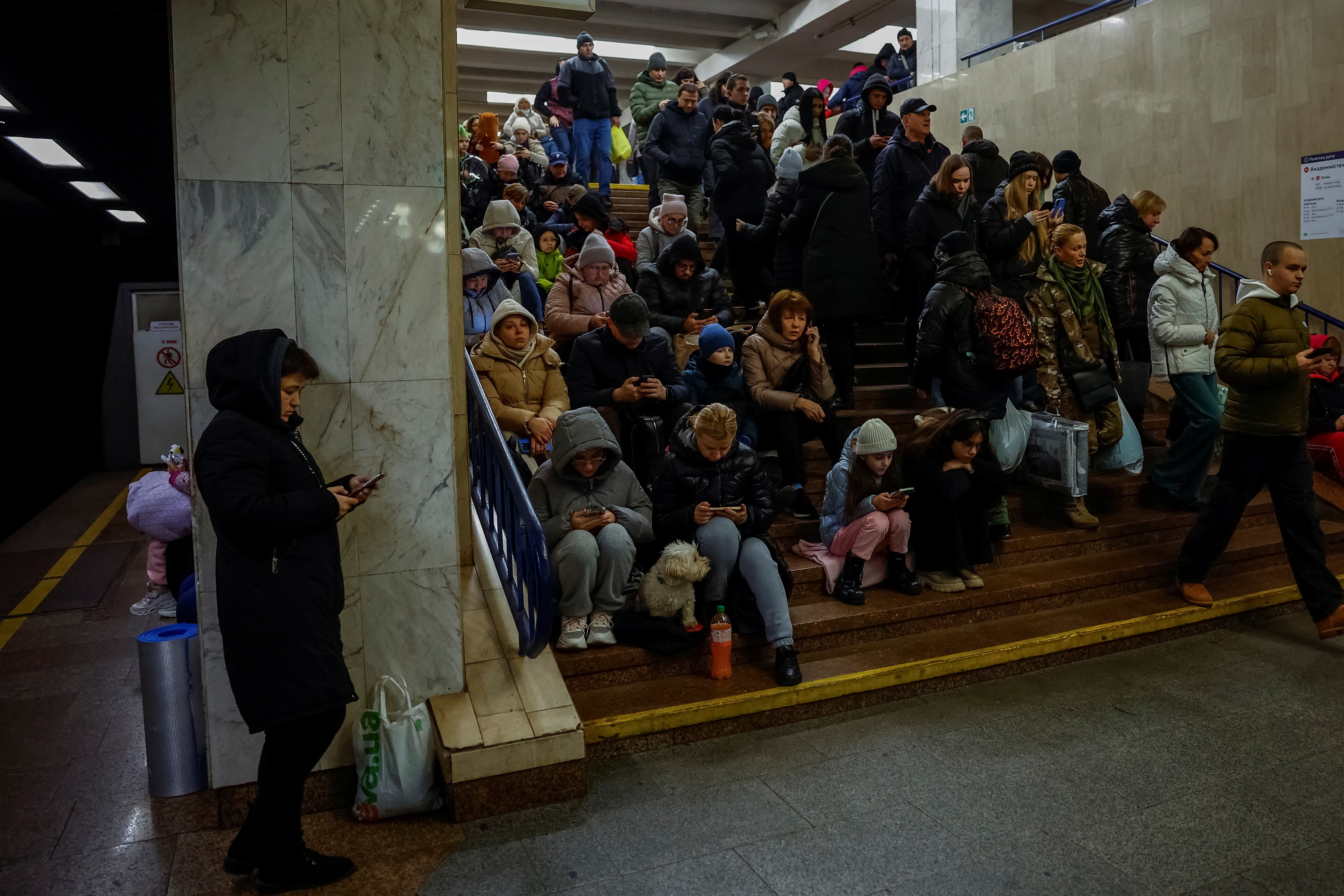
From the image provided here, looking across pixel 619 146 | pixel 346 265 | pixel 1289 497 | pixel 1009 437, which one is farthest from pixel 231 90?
pixel 619 146

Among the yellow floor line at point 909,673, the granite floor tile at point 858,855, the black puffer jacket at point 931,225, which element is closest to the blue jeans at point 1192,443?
the yellow floor line at point 909,673

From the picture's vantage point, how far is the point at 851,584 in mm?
5258

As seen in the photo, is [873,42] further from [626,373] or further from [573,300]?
[626,373]

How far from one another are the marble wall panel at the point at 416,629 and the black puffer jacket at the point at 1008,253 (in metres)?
4.37

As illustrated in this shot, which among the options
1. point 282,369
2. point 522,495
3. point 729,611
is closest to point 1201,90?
point 729,611

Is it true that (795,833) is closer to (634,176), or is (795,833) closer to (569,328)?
(569,328)

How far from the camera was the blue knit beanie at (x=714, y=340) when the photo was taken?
5.87 m

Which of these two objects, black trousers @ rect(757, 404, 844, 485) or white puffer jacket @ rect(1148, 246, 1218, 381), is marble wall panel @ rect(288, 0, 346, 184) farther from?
white puffer jacket @ rect(1148, 246, 1218, 381)

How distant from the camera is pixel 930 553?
18.0 ft

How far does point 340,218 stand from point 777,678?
9.05ft

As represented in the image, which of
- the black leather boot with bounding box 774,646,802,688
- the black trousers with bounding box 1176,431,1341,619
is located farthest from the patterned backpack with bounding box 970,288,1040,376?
the black leather boot with bounding box 774,646,802,688

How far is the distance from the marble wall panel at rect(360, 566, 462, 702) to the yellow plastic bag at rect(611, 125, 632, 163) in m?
12.2

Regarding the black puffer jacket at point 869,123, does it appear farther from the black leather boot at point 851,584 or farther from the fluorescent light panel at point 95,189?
the fluorescent light panel at point 95,189

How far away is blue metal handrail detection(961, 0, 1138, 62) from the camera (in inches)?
428
